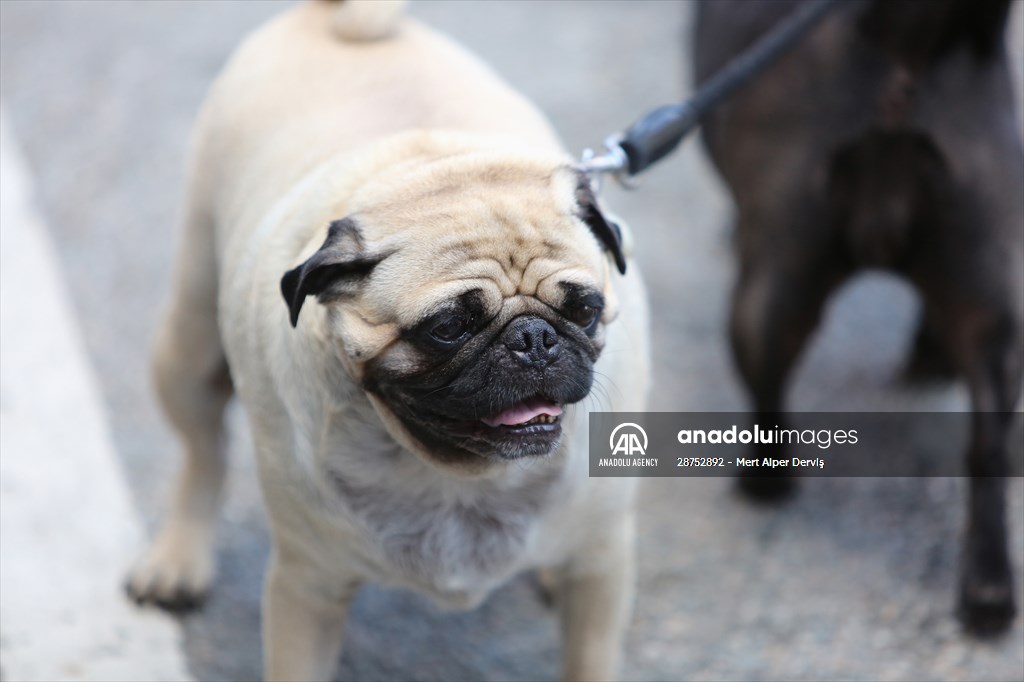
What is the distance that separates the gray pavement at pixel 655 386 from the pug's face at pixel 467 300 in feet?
3.78

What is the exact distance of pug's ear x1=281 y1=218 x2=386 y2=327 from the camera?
1747 millimetres

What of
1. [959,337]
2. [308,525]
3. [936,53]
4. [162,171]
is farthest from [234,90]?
[162,171]

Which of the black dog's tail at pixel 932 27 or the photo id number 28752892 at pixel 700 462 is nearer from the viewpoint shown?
the black dog's tail at pixel 932 27

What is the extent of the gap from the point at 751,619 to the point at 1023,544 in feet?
2.60

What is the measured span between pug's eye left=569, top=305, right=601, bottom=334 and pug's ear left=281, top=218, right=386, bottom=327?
32 cm

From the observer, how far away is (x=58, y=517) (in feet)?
10.2

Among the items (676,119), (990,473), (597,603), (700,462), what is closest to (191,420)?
(597,603)

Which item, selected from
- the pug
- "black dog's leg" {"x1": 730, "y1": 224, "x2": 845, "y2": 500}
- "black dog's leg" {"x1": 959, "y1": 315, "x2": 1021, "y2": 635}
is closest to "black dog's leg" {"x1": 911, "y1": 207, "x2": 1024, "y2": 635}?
"black dog's leg" {"x1": 959, "y1": 315, "x2": 1021, "y2": 635}

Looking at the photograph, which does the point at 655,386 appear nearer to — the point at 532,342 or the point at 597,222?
the point at 597,222

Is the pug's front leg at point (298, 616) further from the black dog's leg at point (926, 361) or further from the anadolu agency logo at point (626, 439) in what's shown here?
the black dog's leg at point (926, 361)

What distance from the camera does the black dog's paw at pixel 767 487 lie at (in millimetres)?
3260

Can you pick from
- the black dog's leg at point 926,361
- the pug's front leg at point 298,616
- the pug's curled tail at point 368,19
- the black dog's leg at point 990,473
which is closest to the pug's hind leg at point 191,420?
the pug's curled tail at point 368,19

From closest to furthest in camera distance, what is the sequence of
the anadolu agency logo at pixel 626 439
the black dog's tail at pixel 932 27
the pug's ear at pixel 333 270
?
1. the pug's ear at pixel 333 270
2. the anadolu agency logo at pixel 626 439
3. the black dog's tail at pixel 932 27

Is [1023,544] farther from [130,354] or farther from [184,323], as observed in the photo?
[130,354]
